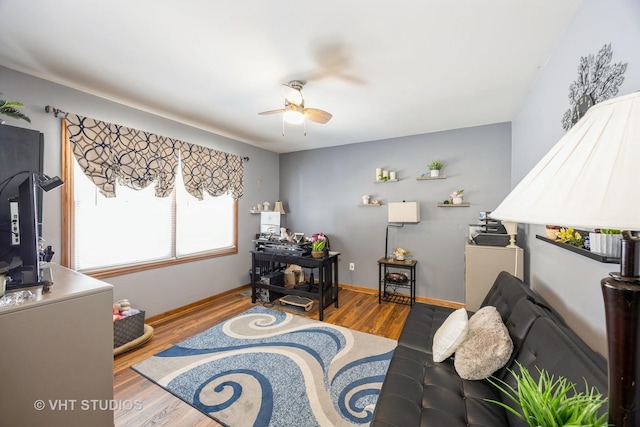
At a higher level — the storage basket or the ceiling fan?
the ceiling fan

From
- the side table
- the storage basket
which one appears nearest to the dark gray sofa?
the side table

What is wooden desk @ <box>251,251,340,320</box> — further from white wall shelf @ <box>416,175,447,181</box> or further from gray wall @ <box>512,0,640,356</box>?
gray wall @ <box>512,0,640,356</box>

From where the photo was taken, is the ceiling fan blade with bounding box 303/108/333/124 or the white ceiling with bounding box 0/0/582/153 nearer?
the white ceiling with bounding box 0/0/582/153

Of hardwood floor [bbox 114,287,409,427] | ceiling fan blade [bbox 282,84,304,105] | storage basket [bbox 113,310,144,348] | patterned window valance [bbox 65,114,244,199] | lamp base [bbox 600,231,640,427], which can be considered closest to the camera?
lamp base [bbox 600,231,640,427]

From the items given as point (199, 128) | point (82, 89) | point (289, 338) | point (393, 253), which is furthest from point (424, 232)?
point (82, 89)

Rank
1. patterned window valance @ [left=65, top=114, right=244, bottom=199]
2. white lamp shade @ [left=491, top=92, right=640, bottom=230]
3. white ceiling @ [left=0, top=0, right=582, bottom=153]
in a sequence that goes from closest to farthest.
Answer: white lamp shade @ [left=491, top=92, right=640, bottom=230] < white ceiling @ [left=0, top=0, right=582, bottom=153] < patterned window valance @ [left=65, top=114, right=244, bottom=199]

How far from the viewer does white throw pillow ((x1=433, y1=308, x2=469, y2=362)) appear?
149cm

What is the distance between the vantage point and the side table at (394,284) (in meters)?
3.54

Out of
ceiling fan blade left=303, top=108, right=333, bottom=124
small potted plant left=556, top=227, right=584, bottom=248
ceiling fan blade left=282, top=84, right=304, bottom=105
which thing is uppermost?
ceiling fan blade left=282, top=84, right=304, bottom=105

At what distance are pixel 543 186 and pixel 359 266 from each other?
3798mm

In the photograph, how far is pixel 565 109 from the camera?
1.54 meters

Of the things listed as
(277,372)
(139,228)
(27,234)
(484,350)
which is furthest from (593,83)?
(139,228)

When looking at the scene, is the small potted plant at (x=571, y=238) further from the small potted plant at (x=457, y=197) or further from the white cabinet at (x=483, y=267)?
the small potted plant at (x=457, y=197)

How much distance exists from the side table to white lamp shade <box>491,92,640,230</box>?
3113 mm
